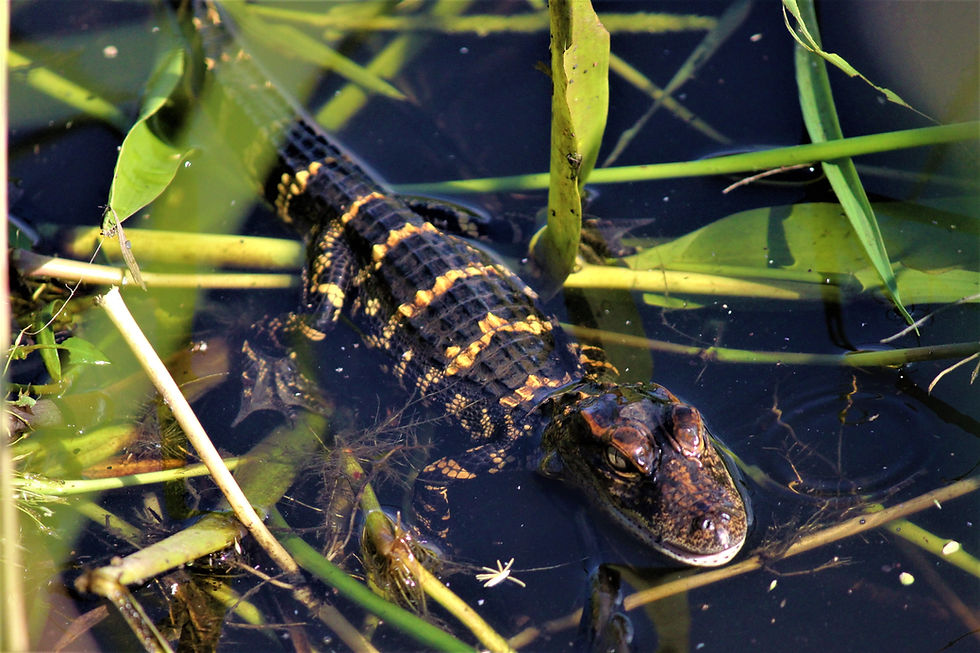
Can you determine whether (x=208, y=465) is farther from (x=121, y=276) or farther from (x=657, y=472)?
(x=121, y=276)

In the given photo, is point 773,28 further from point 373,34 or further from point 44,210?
point 44,210

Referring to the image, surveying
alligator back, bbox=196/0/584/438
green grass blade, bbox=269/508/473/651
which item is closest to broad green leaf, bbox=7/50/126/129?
alligator back, bbox=196/0/584/438

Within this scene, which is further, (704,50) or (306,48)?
(306,48)

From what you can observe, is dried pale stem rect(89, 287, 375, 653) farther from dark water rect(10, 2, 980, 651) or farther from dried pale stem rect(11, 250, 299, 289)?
dried pale stem rect(11, 250, 299, 289)

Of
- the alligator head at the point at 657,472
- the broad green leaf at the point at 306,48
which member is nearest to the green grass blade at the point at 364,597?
the alligator head at the point at 657,472

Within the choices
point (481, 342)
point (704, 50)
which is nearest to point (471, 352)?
point (481, 342)

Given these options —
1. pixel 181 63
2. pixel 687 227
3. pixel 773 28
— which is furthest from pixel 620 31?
pixel 181 63

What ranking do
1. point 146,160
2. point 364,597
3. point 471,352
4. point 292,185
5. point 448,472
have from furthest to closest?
point 292,185
point 146,160
point 471,352
point 448,472
point 364,597
